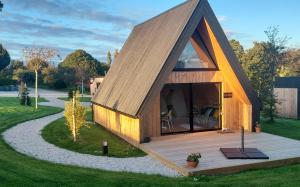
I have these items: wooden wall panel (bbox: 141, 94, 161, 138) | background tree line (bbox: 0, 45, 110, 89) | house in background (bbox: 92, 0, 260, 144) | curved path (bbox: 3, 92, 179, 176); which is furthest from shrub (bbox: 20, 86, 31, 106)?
wooden wall panel (bbox: 141, 94, 161, 138)

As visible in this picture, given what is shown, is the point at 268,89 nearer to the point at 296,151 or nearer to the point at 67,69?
the point at 296,151

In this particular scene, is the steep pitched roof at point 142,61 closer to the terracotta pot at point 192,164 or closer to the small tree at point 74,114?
the small tree at point 74,114

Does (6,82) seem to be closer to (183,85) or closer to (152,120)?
(183,85)

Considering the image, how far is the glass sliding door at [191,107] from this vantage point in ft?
42.0

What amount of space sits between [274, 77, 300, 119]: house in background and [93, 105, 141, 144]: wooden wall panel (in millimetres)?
11034

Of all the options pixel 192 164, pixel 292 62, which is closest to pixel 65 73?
pixel 292 62

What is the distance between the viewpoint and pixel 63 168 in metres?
7.85

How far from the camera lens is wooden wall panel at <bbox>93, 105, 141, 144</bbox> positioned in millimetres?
11145

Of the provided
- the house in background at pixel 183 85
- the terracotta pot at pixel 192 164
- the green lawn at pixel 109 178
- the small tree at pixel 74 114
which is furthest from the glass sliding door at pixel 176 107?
the green lawn at pixel 109 178

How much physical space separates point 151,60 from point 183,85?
6.30ft

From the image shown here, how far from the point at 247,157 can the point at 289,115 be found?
536 inches

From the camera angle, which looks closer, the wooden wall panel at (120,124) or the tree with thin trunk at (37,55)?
the wooden wall panel at (120,124)

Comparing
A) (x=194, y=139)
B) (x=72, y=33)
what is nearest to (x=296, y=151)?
(x=194, y=139)

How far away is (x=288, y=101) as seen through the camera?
20.8 meters
